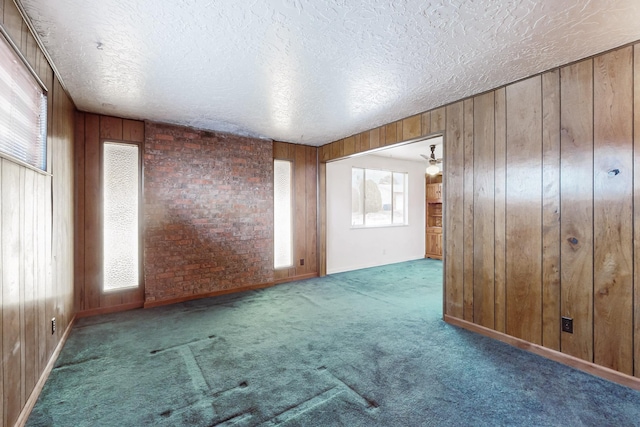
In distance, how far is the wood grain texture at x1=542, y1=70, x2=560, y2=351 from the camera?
2492mm

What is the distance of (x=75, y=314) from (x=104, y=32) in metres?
3.18

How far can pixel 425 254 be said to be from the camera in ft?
25.5

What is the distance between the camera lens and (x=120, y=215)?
12.6ft

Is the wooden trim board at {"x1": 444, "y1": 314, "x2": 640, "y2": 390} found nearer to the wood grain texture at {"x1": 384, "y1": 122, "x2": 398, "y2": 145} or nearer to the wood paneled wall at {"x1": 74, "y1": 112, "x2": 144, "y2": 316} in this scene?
the wood grain texture at {"x1": 384, "y1": 122, "x2": 398, "y2": 145}

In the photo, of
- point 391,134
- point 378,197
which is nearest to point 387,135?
point 391,134

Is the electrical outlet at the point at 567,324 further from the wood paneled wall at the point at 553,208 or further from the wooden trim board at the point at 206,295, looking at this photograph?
the wooden trim board at the point at 206,295

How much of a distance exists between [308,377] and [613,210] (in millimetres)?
2598

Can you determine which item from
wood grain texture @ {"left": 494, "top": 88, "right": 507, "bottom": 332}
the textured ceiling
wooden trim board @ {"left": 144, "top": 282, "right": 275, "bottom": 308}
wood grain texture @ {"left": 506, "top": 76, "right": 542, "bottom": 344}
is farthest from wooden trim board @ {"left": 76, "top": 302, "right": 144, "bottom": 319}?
wood grain texture @ {"left": 506, "top": 76, "right": 542, "bottom": 344}

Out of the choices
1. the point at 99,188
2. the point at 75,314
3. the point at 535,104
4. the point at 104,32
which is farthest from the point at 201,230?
the point at 535,104

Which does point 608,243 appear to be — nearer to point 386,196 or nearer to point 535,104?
point 535,104

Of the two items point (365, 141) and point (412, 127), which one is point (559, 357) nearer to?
point (412, 127)

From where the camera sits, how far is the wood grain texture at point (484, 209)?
9.66 ft

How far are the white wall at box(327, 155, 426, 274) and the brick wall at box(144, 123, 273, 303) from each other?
147 centimetres

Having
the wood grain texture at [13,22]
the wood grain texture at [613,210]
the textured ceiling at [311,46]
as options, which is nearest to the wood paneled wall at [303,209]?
the textured ceiling at [311,46]
